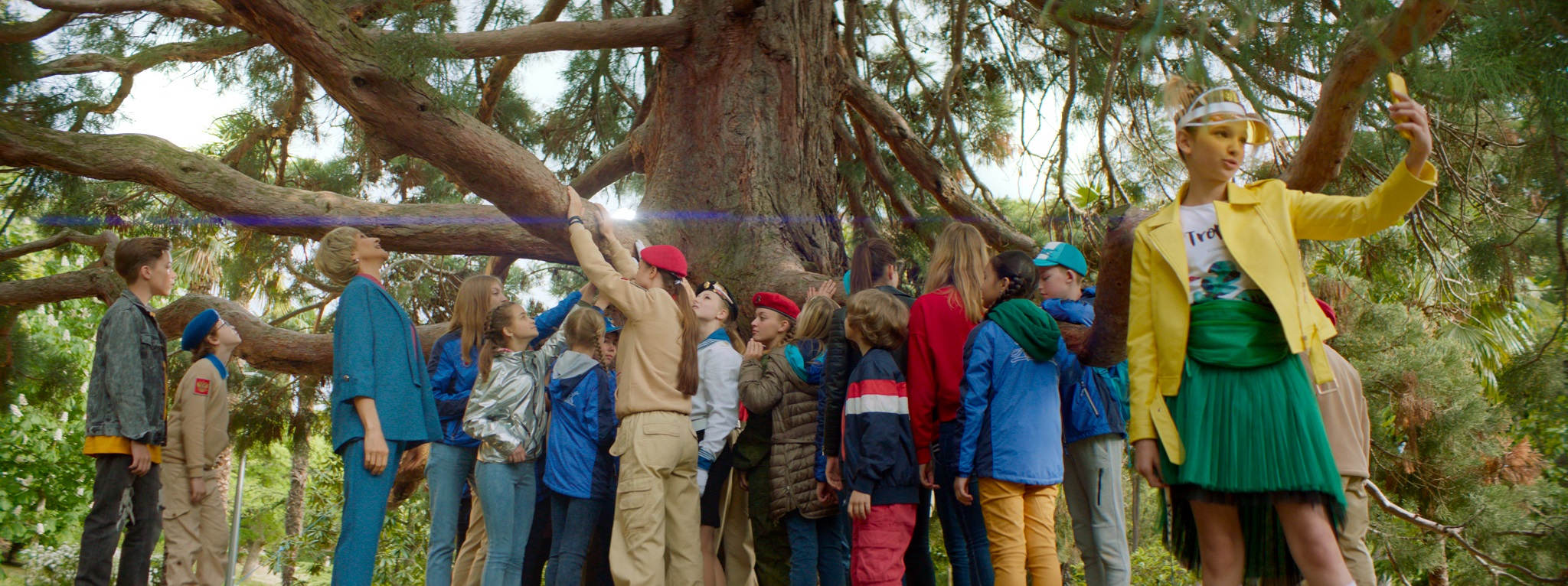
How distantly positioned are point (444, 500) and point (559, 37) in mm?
2294

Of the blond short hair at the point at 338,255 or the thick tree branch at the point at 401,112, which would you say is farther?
the thick tree branch at the point at 401,112

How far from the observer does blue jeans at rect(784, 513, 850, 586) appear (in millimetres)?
3340

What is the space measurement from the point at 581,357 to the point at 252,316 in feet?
10.4

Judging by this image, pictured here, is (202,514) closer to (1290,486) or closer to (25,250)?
(25,250)

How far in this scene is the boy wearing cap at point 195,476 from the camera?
3.89m

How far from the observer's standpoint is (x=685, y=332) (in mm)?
3566

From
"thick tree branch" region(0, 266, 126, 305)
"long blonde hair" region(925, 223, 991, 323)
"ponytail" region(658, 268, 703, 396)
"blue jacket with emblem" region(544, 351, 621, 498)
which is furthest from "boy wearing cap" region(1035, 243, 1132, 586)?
"thick tree branch" region(0, 266, 126, 305)

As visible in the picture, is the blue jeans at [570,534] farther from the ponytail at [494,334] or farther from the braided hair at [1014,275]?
the braided hair at [1014,275]

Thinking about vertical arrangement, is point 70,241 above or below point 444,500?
above

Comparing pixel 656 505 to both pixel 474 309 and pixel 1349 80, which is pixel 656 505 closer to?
pixel 474 309

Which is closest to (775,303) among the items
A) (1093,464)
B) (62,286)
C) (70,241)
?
(1093,464)

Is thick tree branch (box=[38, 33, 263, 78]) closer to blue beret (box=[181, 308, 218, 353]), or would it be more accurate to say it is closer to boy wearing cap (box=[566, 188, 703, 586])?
blue beret (box=[181, 308, 218, 353])

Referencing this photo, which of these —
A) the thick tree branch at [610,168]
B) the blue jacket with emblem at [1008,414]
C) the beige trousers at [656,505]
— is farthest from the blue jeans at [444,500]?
the thick tree branch at [610,168]

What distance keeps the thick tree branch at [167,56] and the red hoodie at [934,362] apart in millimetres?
3989
